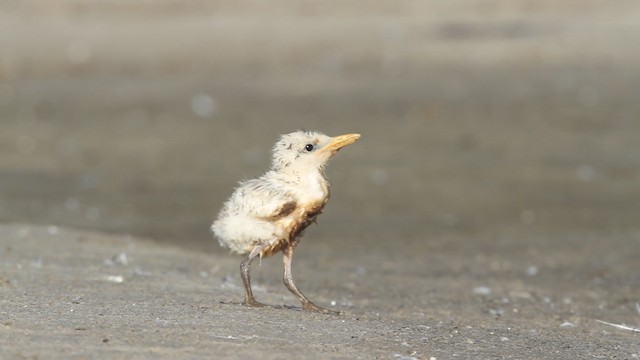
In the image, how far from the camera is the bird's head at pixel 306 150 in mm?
6668

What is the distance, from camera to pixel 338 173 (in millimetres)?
14203

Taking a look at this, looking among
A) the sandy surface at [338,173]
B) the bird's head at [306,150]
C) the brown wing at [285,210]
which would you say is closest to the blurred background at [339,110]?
the sandy surface at [338,173]

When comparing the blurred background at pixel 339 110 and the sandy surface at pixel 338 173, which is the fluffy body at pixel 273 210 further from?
the blurred background at pixel 339 110

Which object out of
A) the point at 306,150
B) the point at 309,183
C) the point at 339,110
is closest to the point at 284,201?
the point at 309,183

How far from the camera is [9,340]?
540 centimetres

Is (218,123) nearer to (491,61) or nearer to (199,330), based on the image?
(491,61)

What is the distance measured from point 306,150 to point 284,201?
0.32 meters

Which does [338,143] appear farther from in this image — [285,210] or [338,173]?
[338,173]

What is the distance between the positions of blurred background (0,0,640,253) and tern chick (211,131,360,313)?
4.42 meters

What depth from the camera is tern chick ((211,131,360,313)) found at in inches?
259

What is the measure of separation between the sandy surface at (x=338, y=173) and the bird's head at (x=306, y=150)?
771mm

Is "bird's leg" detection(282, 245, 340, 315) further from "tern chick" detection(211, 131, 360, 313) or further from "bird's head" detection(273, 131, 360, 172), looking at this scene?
"bird's head" detection(273, 131, 360, 172)

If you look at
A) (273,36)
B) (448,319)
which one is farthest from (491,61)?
(448,319)

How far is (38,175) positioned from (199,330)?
9121mm
